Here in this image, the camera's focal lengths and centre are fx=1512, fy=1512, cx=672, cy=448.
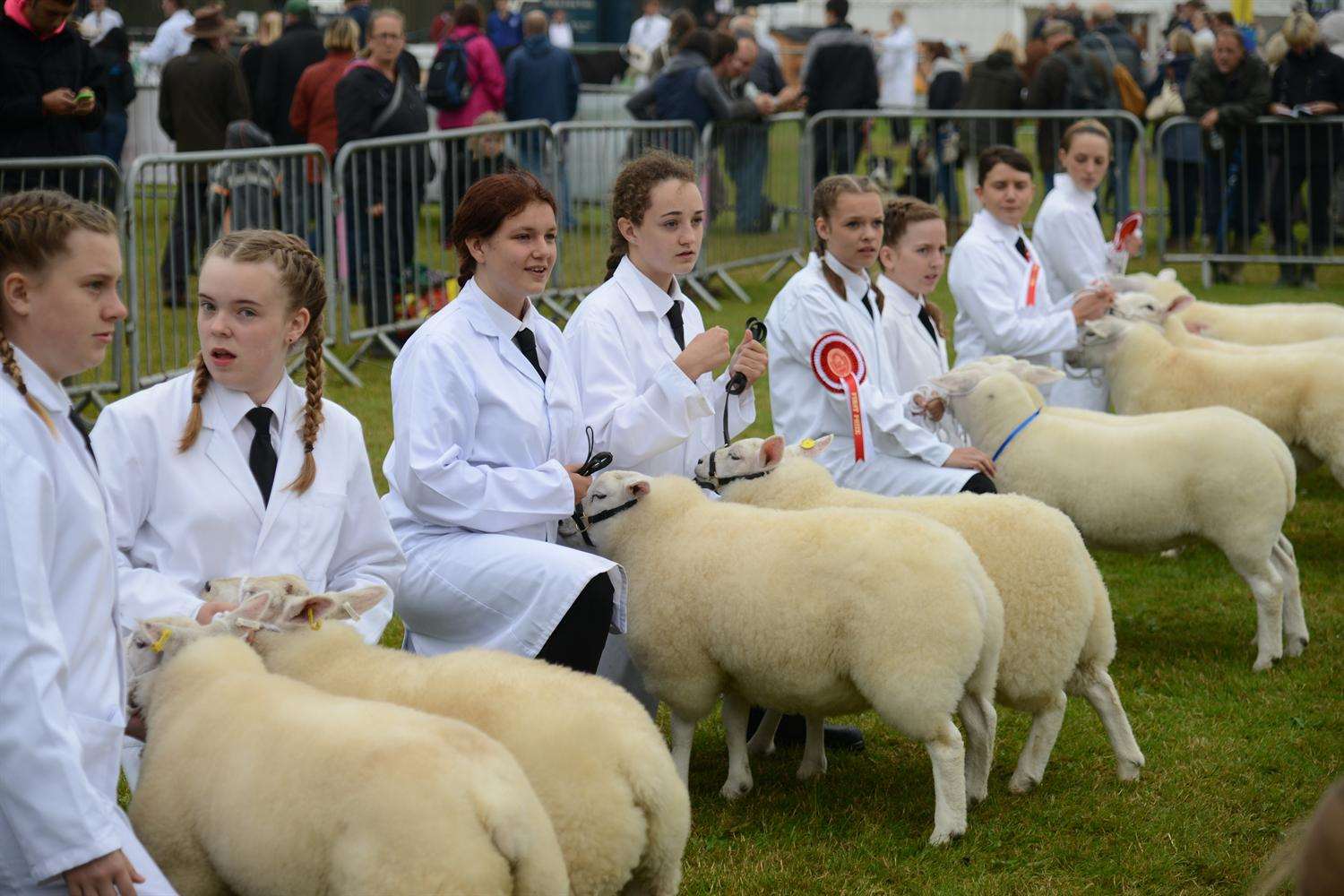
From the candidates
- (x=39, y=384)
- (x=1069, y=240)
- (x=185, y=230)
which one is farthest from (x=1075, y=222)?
(x=39, y=384)

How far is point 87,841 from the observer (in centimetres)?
267

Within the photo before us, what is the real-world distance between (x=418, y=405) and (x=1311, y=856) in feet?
10.7

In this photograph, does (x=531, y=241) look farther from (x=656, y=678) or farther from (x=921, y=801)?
(x=921, y=801)

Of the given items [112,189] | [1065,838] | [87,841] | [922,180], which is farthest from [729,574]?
[922,180]

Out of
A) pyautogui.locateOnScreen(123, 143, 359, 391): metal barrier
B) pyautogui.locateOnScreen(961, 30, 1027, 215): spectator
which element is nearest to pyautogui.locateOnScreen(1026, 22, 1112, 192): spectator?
pyautogui.locateOnScreen(961, 30, 1027, 215): spectator

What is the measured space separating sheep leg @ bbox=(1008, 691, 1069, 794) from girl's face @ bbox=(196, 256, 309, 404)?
276 cm

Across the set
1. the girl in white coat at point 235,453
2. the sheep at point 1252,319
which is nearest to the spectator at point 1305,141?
the sheep at point 1252,319

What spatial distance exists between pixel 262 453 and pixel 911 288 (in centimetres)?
346

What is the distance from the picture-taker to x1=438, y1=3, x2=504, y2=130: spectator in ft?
51.1

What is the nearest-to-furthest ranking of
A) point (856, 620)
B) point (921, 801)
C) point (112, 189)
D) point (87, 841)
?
point (87, 841)
point (856, 620)
point (921, 801)
point (112, 189)

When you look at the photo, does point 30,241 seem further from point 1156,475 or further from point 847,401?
point 1156,475

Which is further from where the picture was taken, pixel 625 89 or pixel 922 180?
pixel 625 89

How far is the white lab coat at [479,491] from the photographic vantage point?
4367 millimetres

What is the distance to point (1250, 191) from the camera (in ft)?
50.5
